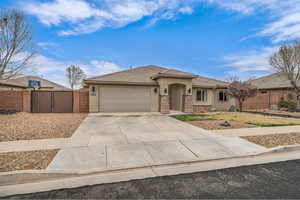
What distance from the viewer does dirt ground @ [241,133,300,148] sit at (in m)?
5.67

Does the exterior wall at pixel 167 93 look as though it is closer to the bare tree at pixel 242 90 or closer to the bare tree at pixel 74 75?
the bare tree at pixel 242 90

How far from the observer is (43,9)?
9375 mm

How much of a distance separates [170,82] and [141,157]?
10332mm

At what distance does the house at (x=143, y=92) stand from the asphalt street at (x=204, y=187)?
10.3 metres

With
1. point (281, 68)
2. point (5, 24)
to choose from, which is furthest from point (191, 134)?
point (281, 68)

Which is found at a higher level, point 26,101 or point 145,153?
point 26,101

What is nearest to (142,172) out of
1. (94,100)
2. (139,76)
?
(94,100)

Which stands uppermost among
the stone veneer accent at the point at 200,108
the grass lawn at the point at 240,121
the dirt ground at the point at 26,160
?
the stone veneer accent at the point at 200,108

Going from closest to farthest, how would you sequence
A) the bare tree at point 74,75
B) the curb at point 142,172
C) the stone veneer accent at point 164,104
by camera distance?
the curb at point 142,172 → the stone veneer accent at point 164,104 → the bare tree at point 74,75

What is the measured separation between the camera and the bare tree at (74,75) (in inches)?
1491

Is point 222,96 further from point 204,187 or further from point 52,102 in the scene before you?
point 52,102

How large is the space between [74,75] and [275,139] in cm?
4101

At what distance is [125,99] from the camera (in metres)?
14.1

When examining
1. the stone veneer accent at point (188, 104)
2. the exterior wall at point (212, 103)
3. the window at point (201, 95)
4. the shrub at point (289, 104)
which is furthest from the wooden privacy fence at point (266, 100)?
the stone veneer accent at point (188, 104)
